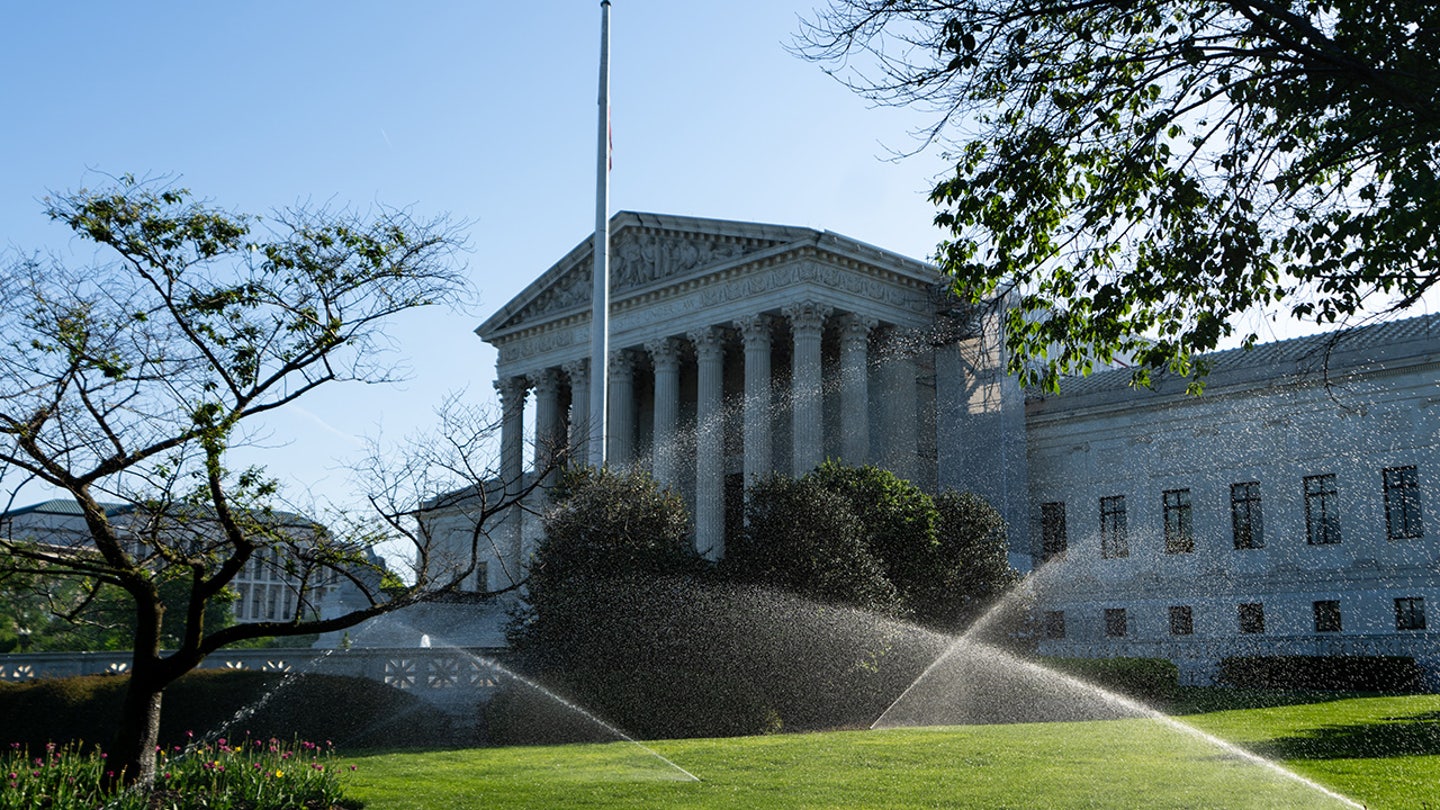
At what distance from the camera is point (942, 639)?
3738cm

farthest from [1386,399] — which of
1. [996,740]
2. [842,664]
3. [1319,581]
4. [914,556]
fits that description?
[996,740]

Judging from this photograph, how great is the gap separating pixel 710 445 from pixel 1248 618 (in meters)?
24.6

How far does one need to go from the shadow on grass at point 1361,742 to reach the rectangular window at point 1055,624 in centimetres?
3264

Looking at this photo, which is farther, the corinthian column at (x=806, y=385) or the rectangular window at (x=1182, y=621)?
the rectangular window at (x=1182, y=621)

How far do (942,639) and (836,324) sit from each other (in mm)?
23540

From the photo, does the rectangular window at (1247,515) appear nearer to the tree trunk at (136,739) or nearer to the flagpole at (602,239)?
the flagpole at (602,239)

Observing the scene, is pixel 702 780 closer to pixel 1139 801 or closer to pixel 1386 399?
pixel 1139 801

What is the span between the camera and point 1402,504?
173 feet

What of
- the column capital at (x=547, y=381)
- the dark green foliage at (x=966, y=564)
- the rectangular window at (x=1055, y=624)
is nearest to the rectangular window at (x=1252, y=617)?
the rectangular window at (x=1055, y=624)

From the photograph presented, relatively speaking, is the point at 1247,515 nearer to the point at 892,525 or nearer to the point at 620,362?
the point at 892,525

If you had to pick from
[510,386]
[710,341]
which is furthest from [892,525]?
[510,386]

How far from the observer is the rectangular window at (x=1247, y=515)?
5678cm

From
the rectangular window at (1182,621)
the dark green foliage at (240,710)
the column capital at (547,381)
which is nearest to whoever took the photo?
the dark green foliage at (240,710)

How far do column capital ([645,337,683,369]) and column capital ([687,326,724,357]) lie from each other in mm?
2307
